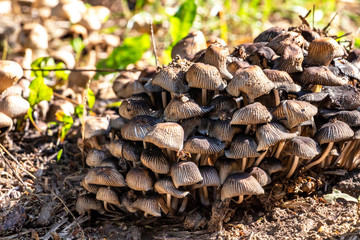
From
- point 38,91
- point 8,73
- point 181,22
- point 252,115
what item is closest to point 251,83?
point 252,115

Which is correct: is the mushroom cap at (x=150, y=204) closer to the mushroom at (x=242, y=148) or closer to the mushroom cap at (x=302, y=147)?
the mushroom at (x=242, y=148)

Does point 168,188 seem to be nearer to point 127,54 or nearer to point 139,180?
point 139,180

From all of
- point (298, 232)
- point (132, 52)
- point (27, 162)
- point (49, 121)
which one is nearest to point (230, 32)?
point (132, 52)

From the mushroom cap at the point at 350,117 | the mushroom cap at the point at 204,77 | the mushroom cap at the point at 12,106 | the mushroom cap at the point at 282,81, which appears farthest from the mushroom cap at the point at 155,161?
the mushroom cap at the point at 12,106

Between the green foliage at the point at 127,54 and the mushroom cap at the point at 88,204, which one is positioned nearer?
the mushroom cap at the point at 88,204

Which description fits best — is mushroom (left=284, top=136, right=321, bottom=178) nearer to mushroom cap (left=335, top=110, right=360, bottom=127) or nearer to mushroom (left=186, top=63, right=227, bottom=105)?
mushroom cap (left=335, top=110, right=360, bottom=127)

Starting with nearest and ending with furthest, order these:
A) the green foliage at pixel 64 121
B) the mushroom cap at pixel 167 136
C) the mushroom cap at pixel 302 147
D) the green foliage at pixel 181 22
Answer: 1. the mushroom cap at pixel 167 136
2. the mushroom cap at pixel 302 147
3. the green foliage at pixel 64 121
4. the green foliage at pixel 181 22

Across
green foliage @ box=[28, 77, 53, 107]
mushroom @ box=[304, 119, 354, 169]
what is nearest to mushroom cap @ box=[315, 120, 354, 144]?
mushroom @ box=[304, 119, 354, 169]
